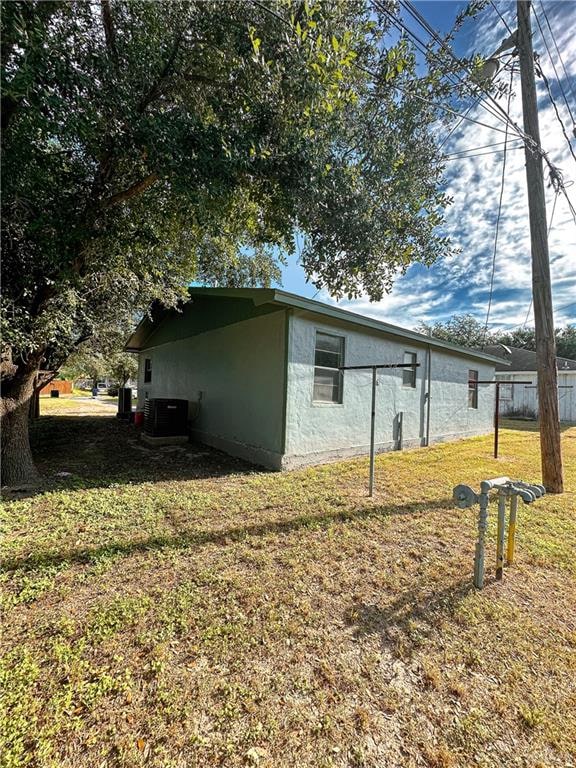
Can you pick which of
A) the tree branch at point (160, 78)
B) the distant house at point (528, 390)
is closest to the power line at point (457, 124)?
the tree branch at point (160, 78)

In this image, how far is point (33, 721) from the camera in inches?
59.9

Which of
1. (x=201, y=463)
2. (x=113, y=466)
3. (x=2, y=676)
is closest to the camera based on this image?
(x=2, y=676)

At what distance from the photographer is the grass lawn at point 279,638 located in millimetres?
1469

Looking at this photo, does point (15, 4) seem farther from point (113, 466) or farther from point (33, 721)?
point (113, 466)

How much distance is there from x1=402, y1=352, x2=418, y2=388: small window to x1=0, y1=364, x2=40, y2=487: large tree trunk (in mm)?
7965

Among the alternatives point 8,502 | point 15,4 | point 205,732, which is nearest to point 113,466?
point 8,502

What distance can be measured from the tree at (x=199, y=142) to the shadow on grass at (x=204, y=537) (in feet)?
8.09

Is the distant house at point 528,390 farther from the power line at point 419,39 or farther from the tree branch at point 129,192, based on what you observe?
the tree branch at point 129,192

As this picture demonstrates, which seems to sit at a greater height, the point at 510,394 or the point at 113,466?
the point at 510,394

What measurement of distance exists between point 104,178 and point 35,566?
14.6ft

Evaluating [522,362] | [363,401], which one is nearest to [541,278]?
[363,401]

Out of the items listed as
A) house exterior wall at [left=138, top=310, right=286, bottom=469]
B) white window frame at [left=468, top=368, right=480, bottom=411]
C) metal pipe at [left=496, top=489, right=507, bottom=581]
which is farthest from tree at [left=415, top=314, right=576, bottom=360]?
metal pipe at [left=496, top=489, right=507, bottom=581]

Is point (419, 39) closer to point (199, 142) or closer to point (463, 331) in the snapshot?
point (199, 142)

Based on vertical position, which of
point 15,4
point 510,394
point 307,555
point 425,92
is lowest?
point 307,555
